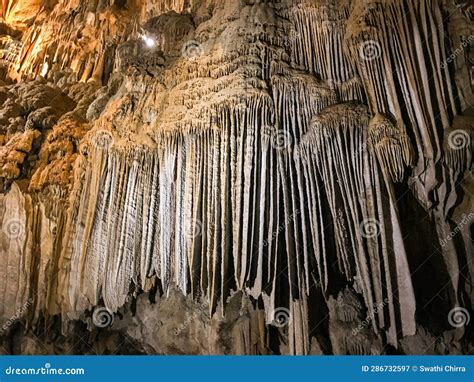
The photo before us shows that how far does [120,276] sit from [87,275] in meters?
0.45

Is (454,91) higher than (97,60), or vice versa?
(97,60)

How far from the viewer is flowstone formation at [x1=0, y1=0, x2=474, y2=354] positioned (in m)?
3.00

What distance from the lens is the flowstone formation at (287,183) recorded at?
3.00m

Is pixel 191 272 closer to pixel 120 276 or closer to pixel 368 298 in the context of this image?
pixel 120 276

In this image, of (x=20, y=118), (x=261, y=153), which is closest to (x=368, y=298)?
(x=261, y=153)

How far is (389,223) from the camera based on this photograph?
114 inches

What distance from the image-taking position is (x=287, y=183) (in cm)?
324

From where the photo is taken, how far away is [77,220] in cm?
424

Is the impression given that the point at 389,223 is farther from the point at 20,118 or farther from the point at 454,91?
the point at 20,118

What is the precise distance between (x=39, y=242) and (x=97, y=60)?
3.40 metres

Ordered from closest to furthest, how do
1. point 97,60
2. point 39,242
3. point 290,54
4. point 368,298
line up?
point 368,298, point 290,54, point 39,242, point 97,60

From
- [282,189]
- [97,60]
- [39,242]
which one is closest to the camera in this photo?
[282,189]

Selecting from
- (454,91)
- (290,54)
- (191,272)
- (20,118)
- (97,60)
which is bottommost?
(191,272)

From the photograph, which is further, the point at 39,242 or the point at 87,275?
the point at 39,242
